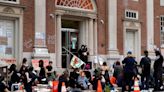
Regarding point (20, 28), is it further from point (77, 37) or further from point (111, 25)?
point (111, 25)

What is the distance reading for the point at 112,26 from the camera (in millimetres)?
28391

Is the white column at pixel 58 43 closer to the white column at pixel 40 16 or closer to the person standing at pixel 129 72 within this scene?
the white column at pixel 40 16

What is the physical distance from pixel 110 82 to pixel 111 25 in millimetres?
7780

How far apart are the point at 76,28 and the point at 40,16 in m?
3.57

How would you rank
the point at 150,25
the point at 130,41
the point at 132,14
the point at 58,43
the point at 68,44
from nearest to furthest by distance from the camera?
the point at 58,43, the point at 68,44, the point at 132,14, the point at 130,41, the point at 150,25

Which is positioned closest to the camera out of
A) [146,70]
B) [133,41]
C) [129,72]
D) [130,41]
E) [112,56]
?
[129,72]

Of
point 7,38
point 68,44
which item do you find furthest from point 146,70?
point 7,38

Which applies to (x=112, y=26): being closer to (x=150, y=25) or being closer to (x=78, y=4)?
(x=78, y=4)

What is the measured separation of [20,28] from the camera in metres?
23.3

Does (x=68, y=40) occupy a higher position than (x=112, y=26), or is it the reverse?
(x=112, y=26)

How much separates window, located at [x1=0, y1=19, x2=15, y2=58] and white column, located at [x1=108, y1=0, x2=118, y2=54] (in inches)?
289

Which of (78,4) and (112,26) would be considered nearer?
(78,4)

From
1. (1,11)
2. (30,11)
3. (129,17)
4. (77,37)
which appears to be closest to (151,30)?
(129,17)

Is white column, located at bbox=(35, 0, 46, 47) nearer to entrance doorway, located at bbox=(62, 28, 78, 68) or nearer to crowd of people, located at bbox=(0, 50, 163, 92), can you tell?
entrance doorway, located at bbox=(62, 28, 78, 68)
